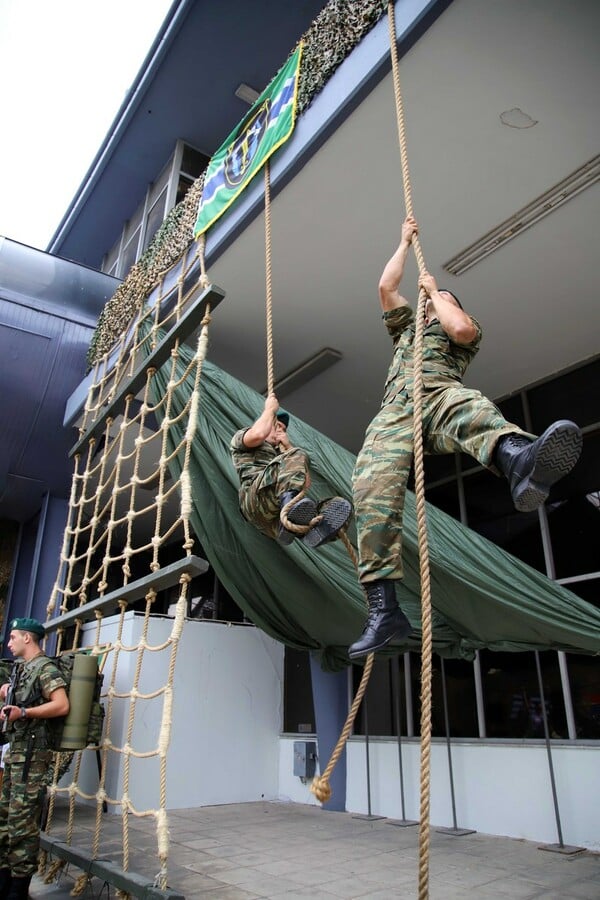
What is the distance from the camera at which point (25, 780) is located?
8.63 feet

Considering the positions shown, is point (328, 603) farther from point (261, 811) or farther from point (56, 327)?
point (56, 327)

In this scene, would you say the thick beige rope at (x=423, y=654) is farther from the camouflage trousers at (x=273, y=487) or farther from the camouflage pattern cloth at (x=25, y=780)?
the camouflage pattern cloth at (x=25, y=780)

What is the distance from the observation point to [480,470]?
462cm

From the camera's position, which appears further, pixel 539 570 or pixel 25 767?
pixel 539 570

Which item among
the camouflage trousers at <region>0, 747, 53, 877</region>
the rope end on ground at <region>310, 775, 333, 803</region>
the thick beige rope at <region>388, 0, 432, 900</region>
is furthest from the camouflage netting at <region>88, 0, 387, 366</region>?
the camouflage trousers at <region>0, 747, 53, 877</region>


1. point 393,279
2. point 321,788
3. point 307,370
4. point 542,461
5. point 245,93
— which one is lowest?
point 321,788

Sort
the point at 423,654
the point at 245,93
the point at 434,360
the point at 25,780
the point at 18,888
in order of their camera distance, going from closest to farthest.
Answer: the point at 423,654 < the point at 434,360 < the point at 18,888 < the point at 25,780 < the point at 245,93

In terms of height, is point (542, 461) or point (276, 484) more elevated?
point (276, 484)

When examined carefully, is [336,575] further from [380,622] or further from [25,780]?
[25,780]

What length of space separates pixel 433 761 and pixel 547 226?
3234mm

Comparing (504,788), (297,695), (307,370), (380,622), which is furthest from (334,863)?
(307,370)

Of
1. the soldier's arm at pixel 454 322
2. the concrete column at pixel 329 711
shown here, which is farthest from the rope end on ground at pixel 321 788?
the concrete column at pixel 329 711

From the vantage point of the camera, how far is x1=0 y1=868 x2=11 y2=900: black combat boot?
2512mm

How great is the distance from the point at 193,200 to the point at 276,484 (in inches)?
97.1
